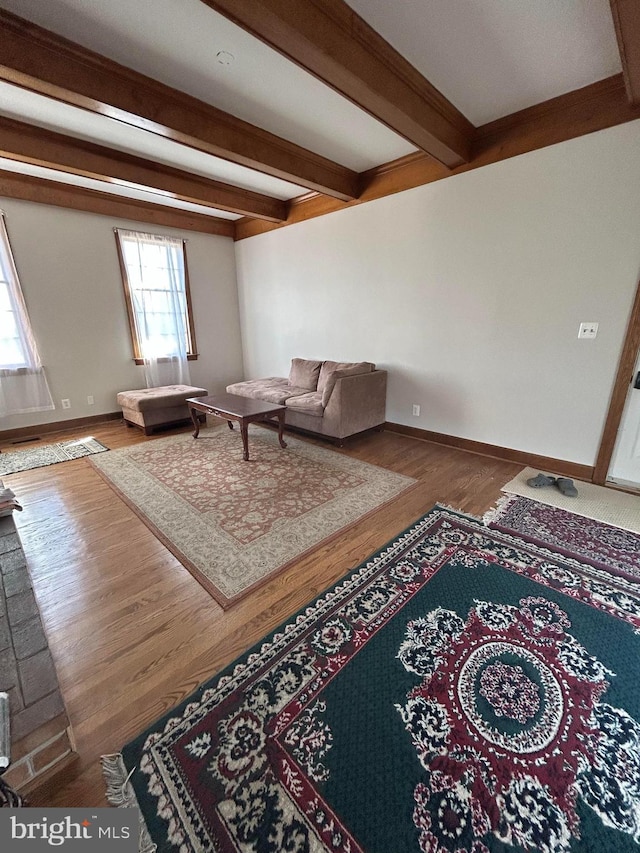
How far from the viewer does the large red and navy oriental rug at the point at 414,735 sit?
3.02ft

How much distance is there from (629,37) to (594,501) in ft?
8.47

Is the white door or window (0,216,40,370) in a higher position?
window (0,216,40,370)

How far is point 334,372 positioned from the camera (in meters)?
3.53

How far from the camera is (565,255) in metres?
2.68

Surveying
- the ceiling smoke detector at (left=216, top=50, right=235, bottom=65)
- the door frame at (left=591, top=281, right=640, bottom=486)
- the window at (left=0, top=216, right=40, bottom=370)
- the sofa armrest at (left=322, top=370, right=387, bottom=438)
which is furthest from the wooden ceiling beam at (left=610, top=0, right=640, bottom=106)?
the window at (left=0, top=216, right=40, bottom=370)

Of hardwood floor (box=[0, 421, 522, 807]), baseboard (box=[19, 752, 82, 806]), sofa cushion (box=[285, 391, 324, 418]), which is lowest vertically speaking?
hardwood floor (box=[0, 421, 522, 807])

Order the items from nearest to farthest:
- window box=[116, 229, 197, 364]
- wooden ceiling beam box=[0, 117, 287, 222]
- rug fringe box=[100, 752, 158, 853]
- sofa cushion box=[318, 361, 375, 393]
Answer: rug fringe box=[100, 752, 158, 853]
wooden ceiling beam box=[0, 117, 287, 222]
sofa cushion box=[318, 361, 375, 393]
window box=[116, 229, 197, 364]

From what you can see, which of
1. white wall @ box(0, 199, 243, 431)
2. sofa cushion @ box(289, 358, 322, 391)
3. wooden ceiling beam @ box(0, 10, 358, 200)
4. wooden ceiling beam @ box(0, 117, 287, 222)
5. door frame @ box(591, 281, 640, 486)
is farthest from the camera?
sofa cushion @ box(289, 358, 322, 391)

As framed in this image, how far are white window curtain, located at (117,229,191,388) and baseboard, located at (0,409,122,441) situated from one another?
2.20 feet

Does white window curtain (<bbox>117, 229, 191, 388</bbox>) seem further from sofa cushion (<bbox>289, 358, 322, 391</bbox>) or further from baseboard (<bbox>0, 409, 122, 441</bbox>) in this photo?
sofa cushion (<bbox>289, 358, 322, 391</bbox>)

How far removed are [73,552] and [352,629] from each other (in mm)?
1663

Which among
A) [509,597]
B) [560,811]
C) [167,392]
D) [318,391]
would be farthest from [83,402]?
[560,811]

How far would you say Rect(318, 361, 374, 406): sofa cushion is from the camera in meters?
3.49

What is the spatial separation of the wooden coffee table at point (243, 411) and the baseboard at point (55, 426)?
160 cm
